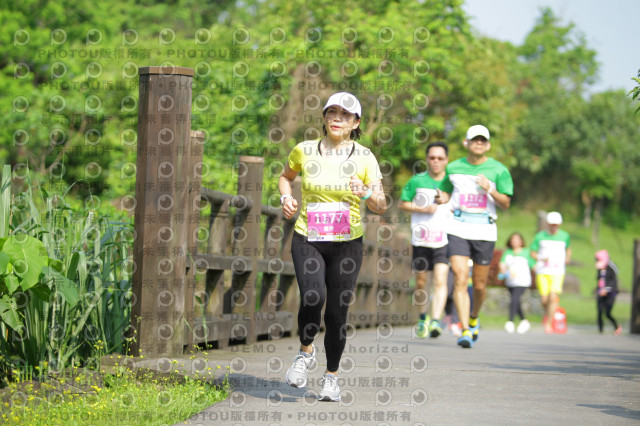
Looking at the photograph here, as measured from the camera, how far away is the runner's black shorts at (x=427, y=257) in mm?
10250

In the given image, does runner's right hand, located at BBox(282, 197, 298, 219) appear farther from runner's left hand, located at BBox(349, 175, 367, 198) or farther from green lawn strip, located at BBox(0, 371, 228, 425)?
green lawn strip, located at BBox(0, 371, 228, 425)

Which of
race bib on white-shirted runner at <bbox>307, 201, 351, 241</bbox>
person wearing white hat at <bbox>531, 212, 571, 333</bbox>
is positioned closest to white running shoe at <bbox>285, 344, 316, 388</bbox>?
race bib on white-shirted runner at <bbox>307, 201, 351, 241</bbox>

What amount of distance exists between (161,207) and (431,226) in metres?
4.84

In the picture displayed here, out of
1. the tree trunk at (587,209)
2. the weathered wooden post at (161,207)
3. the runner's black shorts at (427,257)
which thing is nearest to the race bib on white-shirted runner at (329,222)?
the weathered wooden post at (161,207)

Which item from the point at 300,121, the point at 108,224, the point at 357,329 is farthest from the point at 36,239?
the point at 300,121

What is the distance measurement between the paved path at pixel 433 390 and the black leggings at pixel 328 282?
329 millimetres

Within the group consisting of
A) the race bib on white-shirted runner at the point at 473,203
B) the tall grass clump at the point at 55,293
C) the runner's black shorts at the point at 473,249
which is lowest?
the tall grass clump at the point at 55,293

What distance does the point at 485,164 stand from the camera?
8.99m

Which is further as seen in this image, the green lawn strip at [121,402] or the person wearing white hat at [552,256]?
the person wearing white hat at [552,256]

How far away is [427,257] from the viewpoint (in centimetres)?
1038

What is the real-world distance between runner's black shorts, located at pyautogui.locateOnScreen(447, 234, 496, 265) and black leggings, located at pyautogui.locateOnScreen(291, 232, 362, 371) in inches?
151

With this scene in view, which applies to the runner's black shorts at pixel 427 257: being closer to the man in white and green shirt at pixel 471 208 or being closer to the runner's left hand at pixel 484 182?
the man in white and green shirt at pixel 471 208

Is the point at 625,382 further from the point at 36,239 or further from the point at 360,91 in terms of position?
the point at 360,91

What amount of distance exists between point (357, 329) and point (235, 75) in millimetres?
6966
